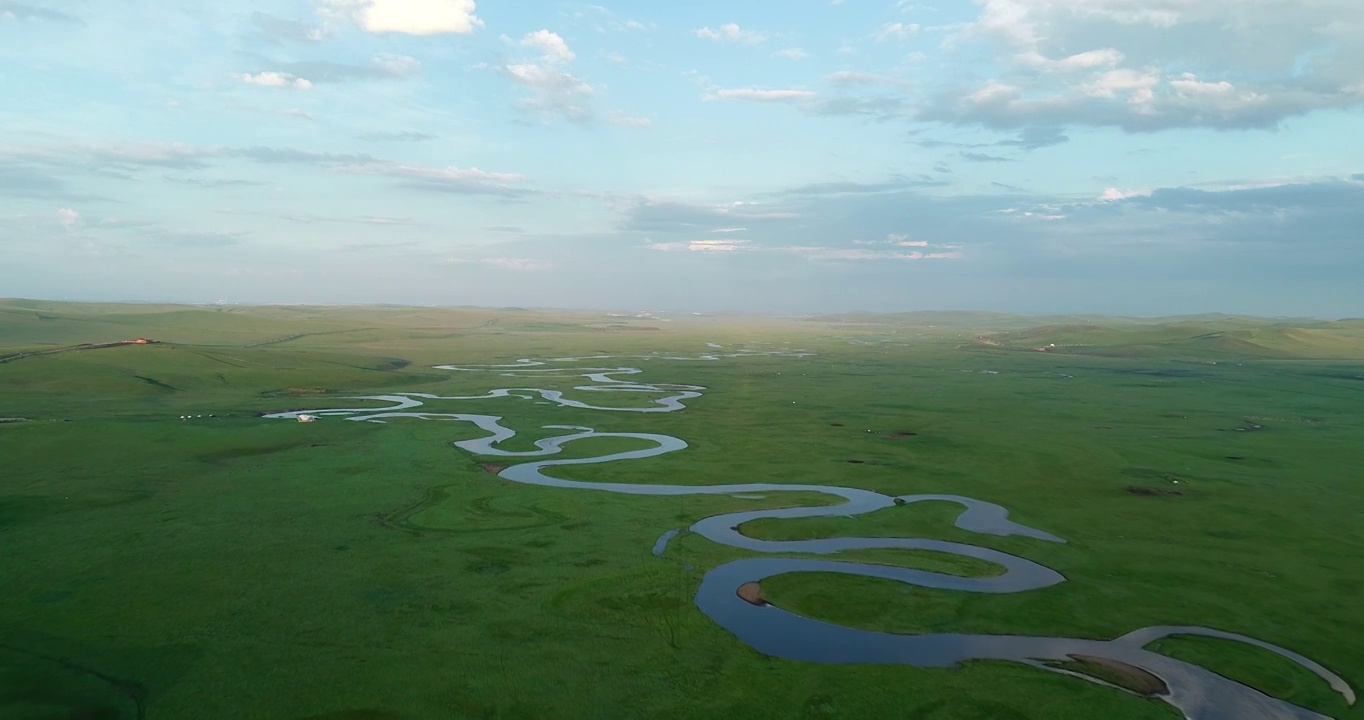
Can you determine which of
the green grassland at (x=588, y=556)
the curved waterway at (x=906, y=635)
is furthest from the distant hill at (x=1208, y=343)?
the curved waterway at (x=906, y=635)

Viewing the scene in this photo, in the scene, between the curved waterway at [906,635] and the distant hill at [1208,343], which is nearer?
the curved waterway at [906,635]

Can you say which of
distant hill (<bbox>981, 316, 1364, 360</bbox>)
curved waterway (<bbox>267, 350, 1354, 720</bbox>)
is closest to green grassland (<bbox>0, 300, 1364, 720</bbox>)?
curved waterway (<bbox>267, 350, 1354, 720</bbox>)

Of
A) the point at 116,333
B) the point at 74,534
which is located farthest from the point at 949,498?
the point at 116,333

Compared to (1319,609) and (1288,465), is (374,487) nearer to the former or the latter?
(1319,609)

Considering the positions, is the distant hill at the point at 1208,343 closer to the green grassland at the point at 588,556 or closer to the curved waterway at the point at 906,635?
the green grassland at the point at 588,556

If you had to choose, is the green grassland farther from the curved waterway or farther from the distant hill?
the distant hill

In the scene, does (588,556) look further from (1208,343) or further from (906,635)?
(1208,343)

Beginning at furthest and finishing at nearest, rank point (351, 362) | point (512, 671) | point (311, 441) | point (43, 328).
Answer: point (43, 328)
point (351, 362)
point (311, 441)
point (512, 671)

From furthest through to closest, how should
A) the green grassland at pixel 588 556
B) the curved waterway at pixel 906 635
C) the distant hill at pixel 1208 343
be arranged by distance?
the distant hill at pixel 1208 343
the curved waterway at pixel 906 635
the green grassland at pixel 588 556
